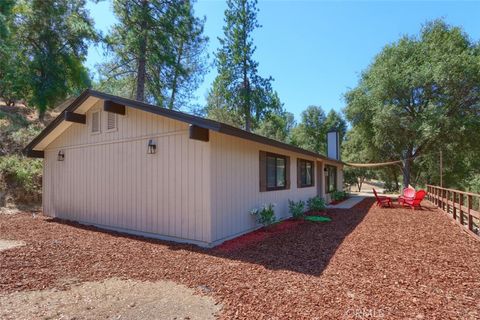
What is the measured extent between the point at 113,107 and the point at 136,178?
168 centimetres

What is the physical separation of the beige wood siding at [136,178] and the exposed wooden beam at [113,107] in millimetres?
173

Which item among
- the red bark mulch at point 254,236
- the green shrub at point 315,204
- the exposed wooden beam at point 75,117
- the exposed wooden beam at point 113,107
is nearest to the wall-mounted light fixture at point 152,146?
the exposed wooden beam at point 113,107

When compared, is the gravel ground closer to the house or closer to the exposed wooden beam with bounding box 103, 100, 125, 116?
the house

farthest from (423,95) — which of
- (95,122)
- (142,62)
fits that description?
(95,122)

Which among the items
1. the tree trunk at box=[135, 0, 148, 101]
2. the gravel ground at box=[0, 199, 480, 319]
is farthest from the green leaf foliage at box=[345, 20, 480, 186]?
the tree trunk at box=[135, 0, 148, 101]

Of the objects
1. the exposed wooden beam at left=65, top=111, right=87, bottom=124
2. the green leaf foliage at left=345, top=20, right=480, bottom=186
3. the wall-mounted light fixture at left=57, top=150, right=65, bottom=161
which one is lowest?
the wall-mounted light fixture at left=57, top=150, right=65, bottom=161

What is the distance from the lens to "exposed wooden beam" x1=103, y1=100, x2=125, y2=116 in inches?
250

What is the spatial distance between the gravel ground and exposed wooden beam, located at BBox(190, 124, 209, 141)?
6.60ft

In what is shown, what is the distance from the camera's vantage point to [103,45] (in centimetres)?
1617

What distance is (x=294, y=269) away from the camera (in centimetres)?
412

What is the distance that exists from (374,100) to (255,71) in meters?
7.88

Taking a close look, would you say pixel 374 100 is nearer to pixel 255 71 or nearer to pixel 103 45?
pixel 255 71

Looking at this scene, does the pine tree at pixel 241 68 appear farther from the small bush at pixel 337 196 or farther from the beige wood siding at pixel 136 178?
the beige wood siding at pixel 136 178

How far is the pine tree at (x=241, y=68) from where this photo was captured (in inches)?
742
